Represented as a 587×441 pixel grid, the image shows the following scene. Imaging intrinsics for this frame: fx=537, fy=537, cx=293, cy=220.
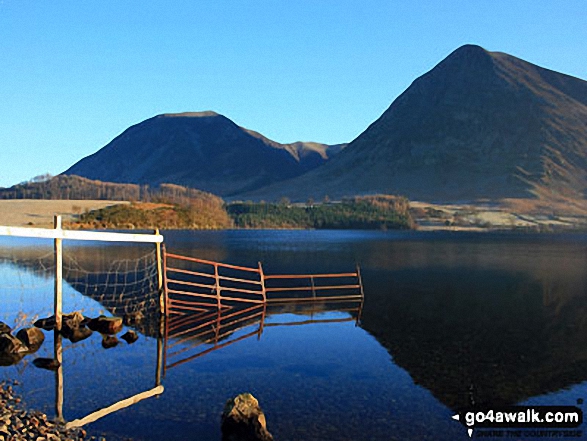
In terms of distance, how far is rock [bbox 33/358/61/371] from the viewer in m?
17.6

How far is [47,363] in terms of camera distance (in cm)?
1802

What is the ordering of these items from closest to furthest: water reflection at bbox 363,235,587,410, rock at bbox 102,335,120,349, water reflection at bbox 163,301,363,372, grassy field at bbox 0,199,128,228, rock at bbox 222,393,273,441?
rock at bbox 222,393,273,441, water reflection at bbox 363,235,587,410, water reflection at bbox 163,301,363,372, rock at bbox 102,335,120,349, grassy field at bbox 0,199,128,228

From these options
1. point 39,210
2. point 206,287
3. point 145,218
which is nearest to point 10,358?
point 206,287

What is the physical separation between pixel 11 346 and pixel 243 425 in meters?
11.4

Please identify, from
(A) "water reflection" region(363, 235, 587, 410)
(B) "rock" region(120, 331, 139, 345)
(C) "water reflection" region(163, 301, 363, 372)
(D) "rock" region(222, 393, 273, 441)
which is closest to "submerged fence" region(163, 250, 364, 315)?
(C) "water reflection" region(163, 301, 363, 372)

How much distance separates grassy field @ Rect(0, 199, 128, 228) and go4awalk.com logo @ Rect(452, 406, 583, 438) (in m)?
137

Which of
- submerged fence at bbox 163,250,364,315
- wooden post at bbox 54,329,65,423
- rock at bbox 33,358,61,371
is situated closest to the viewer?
wooden post at bbox 54,329,65,423

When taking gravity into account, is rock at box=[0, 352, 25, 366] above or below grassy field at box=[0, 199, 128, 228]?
below

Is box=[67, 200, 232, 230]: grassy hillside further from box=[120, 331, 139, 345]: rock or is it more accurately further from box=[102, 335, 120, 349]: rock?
box=[120, 331, 139, 345]: rock

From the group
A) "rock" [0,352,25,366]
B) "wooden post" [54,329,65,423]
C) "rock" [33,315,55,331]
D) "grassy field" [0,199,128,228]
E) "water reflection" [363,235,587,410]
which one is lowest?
"water reflection" [363,235,587,410]

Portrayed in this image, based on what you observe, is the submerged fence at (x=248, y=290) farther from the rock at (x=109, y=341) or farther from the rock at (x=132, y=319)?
the rock at (x=109, y=341)

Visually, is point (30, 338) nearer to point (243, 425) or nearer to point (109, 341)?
point (109, 341)

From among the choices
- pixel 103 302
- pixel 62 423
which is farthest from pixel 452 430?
pixel 103 302

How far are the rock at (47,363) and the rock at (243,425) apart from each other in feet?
26.6
